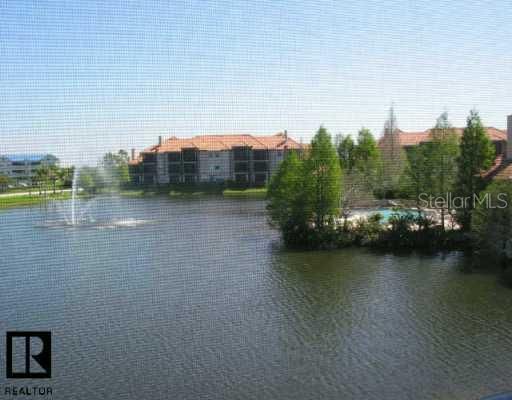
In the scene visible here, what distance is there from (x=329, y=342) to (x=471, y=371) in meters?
0.68

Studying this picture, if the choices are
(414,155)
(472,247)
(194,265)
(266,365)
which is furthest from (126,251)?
(472,247)

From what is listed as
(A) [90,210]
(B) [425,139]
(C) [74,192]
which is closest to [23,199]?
(C) [74,192]

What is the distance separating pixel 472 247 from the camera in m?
4.70

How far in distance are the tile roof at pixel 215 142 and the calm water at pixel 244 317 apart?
491 millimetres

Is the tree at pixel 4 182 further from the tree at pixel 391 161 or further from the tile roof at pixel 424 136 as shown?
the tile roof at pixel 424 136

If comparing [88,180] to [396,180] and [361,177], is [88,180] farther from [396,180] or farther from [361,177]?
[396,180]

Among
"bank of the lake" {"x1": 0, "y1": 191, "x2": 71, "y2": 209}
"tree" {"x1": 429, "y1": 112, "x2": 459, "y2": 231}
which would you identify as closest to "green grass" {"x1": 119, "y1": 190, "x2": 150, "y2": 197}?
"bank of the lake" {"x1": 0, "y1": 191, "x2": 71, "y2": 209}

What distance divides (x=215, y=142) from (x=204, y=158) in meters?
0.36

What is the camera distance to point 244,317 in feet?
9.66

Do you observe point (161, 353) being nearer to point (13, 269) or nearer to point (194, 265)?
point (194, 265)

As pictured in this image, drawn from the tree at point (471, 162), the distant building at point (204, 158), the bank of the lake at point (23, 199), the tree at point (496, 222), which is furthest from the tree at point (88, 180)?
the tree at point (471, 162)

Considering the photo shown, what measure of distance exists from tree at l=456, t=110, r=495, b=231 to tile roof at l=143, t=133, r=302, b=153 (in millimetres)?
1736

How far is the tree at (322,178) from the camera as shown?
4.95m

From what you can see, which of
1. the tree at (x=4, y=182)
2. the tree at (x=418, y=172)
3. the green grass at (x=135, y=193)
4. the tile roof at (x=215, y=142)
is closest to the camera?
the tree at (x=4, y=182)
